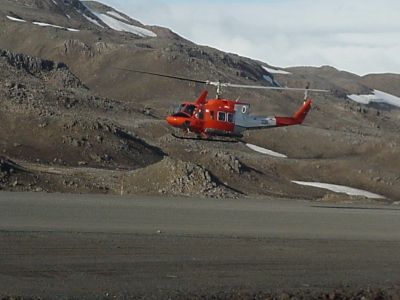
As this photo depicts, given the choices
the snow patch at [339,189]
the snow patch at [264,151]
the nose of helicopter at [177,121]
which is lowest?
the snow patch at [339,189]

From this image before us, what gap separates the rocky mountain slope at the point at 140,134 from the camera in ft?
162

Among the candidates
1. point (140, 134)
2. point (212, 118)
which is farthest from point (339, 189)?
point (212, 118)

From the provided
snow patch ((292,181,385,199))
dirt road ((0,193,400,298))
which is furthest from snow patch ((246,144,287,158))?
dirt road ((0,193,400,298))

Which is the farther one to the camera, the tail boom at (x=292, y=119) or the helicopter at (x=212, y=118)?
the tail boom at (x=292, y=119)

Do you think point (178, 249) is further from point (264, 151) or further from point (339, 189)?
point (264, 151)

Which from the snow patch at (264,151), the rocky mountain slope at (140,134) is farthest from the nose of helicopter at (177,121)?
the snow patch at (264,151)

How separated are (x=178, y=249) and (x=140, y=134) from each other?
54.8 metres

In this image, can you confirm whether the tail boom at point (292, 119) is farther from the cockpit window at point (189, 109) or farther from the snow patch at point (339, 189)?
the snow patch at point (339, 189)

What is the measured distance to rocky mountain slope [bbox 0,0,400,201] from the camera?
49.5 m

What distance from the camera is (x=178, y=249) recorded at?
25625mm

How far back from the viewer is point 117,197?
41.5 m

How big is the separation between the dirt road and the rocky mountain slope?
1017 cm

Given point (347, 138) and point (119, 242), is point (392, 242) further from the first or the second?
point (347, 138)

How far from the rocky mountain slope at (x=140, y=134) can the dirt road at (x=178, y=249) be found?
33.4 ft
